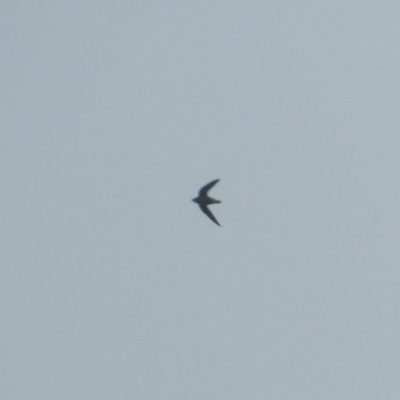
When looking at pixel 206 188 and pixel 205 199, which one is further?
pixel 205 199

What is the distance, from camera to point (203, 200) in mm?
45250
